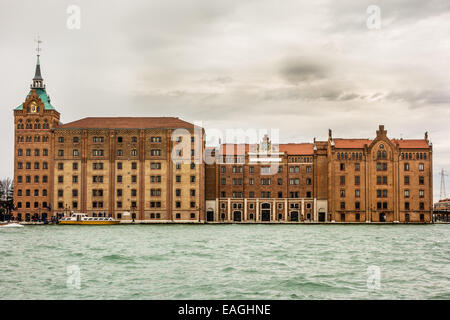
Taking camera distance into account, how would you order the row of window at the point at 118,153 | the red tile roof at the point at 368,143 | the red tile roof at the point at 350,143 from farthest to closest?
the red tile roof at the point at 350,143, the red tile roof at the point at 368,143, the row of window at the point at 118,153

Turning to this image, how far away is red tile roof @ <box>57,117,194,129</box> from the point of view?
91562 millimetres

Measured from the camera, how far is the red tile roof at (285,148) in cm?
9481

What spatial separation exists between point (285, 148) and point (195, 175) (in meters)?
17.2

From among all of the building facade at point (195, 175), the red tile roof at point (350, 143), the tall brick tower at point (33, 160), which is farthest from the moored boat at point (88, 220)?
the red tile roof at point (350, 143)

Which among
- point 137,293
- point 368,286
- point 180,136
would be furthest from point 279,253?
point 180,136

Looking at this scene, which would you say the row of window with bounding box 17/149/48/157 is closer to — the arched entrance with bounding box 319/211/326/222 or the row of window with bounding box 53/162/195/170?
the row of window with bounding box 53/162/195/170

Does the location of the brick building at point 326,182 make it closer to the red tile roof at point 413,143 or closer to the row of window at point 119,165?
the red tile roof at point 413,143

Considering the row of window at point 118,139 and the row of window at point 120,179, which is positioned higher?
the row of window at point 118,139

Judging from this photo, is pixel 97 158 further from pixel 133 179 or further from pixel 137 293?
pixel 137 293

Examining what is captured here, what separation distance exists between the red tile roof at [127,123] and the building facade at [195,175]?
6.7 inches

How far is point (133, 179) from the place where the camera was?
90438 millimetres

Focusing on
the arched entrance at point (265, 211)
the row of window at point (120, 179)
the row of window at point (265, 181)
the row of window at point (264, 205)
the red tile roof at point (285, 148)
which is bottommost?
the arched entrance at point (265, 211)

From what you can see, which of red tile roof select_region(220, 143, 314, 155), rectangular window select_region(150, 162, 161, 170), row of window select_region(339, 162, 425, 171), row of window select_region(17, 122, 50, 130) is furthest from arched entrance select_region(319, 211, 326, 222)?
row of window select_region(17, 122, 50, 130)

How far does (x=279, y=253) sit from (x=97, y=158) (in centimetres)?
5993
